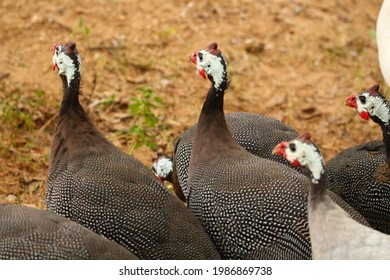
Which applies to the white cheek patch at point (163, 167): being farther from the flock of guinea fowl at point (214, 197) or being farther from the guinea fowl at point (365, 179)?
the guinea fowl at point (365, 179)

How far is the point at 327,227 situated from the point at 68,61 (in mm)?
1630

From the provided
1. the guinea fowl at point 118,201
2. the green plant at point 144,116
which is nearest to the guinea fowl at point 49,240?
the guinea fowl at point 118,201

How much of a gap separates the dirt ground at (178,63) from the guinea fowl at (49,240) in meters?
1.74

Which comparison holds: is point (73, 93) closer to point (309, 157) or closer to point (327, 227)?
point (309, 157)

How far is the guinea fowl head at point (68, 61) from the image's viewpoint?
4527 mm

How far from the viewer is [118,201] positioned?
3.96m

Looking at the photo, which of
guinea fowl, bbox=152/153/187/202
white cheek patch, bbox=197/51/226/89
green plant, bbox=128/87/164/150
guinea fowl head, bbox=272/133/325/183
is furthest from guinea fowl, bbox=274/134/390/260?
green plant, bbox=128/87/164/150

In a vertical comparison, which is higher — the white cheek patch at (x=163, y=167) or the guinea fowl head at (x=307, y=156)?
the guinea fowl head at (x=307, y=156)

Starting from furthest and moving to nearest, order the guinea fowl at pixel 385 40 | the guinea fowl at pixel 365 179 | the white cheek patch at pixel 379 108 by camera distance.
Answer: the guinea fowl at pixel 385 40 < the guinea fowl at pixel 365 179 < the white cheek patch at pixel 379 108

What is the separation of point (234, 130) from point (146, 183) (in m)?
0.85

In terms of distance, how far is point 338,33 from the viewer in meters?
7.15

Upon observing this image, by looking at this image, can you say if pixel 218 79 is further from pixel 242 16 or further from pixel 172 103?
pixel 242 16

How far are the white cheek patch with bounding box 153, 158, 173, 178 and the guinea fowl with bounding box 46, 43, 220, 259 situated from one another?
0.72 metres
